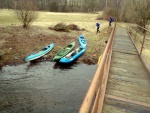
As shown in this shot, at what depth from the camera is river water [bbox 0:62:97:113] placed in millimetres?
10039

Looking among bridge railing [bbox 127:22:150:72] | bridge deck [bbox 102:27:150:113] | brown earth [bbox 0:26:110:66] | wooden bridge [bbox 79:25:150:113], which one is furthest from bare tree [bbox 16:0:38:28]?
wooden bridge [bbox 79:25:150:113]

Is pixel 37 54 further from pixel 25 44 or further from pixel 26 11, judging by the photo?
pixel 26 11

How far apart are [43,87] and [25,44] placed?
32.8ft

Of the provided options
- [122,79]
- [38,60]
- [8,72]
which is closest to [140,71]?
[122,79]

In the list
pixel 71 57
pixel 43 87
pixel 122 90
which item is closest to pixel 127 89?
pixel 122 90

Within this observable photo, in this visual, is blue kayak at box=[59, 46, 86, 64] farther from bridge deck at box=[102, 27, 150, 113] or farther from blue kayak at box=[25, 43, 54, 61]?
bridge deck at box=[102, 27, 150, 113]

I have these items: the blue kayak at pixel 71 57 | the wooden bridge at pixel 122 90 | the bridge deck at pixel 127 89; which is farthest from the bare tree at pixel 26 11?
the wooden bridge at pixel 122 90

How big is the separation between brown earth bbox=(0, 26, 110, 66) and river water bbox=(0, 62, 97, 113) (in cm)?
137

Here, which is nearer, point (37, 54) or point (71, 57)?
point (71, 57)

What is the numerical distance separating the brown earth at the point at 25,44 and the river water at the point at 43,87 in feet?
4.50

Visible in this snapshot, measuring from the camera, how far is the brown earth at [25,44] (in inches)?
687

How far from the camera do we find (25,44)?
21000mm

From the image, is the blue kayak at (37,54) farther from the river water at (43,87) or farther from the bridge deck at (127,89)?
the bridge deck at (127,89)

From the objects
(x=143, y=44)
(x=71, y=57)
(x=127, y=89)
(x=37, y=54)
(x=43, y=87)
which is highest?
(x=143, y=44)
